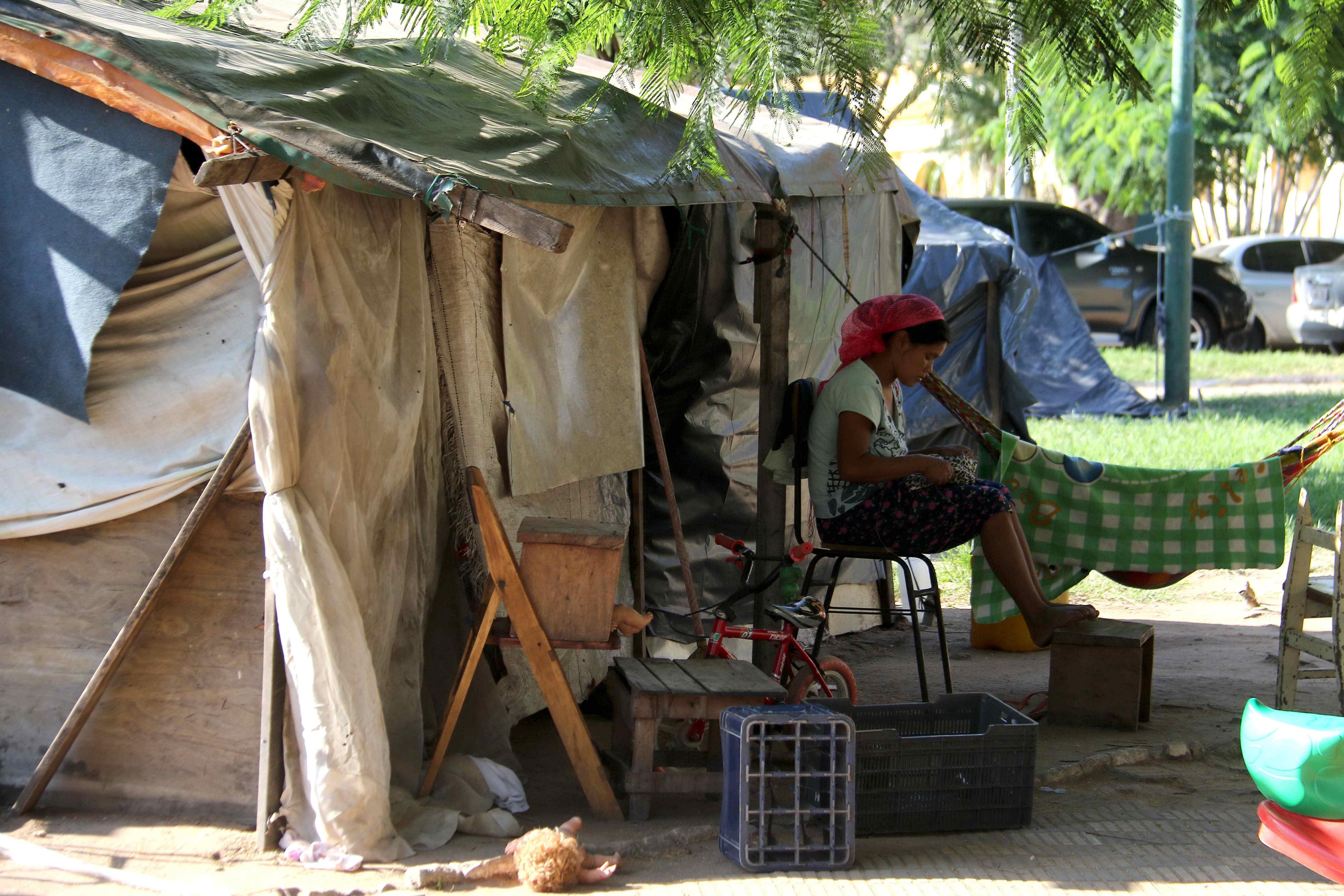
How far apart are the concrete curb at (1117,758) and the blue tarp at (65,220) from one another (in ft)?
10.4

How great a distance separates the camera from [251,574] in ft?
11.9

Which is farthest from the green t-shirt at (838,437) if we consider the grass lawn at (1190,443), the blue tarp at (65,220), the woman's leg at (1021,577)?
the grass lawn at (1190,443)

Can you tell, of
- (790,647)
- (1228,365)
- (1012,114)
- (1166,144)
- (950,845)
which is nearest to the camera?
(1012,114)

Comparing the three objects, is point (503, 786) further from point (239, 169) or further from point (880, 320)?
point (880, 320)

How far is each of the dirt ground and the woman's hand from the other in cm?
103

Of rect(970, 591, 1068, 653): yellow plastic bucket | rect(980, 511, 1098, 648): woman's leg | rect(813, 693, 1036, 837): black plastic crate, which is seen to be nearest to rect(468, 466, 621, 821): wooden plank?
rect(813, 693, 1036, 837): black plastic crate

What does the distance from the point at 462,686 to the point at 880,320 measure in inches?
79.9

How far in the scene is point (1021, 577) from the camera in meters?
4.81

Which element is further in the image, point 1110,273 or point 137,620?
point 1110,273

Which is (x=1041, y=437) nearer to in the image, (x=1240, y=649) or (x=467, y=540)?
(x=1240, y=649)

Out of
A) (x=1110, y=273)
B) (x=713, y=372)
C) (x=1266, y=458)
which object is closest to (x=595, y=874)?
(x=713, y=372)

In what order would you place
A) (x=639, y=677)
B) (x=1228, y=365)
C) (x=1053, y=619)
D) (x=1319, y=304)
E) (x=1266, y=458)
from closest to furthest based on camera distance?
(x=639, y=677)
(x=1053, y=619)
(x=1266, y=458)
(x=1228, y=365)
(x=1319, y=304)

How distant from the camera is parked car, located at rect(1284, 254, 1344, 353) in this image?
1603 cm

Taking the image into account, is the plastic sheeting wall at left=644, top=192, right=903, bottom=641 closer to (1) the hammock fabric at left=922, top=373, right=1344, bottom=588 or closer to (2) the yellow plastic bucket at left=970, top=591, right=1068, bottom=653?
(1) the hammock fabric at left=922, top=373, right=1344, bottom=588
